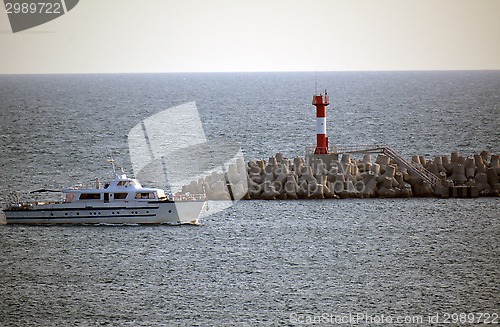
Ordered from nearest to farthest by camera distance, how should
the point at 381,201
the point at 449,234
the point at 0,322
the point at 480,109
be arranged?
1. the point at 0,322
2. the point at 449,234
3. the point at 381,201
4. the point at 480,109

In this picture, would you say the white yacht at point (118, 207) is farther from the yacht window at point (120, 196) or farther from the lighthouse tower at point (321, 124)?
the lighthouse tower at point (321, 124)

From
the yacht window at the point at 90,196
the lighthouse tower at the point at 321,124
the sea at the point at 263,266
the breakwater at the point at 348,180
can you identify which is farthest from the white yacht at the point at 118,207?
the lighthouse tower at the point at 321,124

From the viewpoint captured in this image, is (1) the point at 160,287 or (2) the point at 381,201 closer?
(1) the point at 160,287

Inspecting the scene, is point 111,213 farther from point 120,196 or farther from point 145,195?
point 145,195

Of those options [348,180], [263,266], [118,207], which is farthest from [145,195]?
[348,180]

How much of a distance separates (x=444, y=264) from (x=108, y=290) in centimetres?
1357

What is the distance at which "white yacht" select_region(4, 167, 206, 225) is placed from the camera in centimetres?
5184

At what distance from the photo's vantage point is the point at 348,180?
59.1m

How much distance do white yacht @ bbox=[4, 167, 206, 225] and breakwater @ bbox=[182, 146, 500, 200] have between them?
5267 millimetres

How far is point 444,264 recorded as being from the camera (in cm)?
4459

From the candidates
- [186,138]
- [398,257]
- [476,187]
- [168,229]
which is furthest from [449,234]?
[186,138]

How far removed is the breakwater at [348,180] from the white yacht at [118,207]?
5.27 meters

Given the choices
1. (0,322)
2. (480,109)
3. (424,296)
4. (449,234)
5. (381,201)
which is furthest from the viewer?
(480,109)

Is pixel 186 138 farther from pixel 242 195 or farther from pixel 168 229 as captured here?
pixel 168 229
